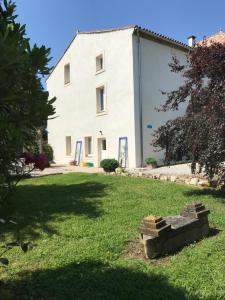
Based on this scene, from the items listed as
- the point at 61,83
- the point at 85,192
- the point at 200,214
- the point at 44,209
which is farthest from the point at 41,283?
the point at 61,83

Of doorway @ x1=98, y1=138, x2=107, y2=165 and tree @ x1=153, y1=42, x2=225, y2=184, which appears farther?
doorway @ x1=98, y1=138, x2=107, y2=165

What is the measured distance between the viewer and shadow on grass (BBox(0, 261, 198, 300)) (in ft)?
12.8

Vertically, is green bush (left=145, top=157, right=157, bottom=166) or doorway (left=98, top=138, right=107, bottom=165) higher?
doorway (left=98, top=138, right=107, bottom=165)

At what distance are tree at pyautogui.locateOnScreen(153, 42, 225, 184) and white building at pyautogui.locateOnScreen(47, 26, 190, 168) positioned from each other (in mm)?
8173

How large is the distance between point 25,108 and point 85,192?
313 inches


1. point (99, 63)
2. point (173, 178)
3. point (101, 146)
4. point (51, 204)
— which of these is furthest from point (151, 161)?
point (51, 204)

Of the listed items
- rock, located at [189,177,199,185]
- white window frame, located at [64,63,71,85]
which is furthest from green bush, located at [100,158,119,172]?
white window frame, located at [64,63,71,85]

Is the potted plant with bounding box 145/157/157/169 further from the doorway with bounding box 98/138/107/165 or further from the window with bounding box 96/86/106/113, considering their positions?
the window with bounding box 96/86/106/113

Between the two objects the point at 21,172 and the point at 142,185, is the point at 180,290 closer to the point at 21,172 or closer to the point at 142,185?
the point at 21,172

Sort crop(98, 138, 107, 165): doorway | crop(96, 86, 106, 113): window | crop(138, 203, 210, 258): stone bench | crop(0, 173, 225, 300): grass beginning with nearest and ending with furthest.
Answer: crop(0, 173, 225, 300): grass → crop(138, 203, 210, 258): stone bench → crop(98, 138, 107, 165): doorway → crop(96, 86, 106, 113): window

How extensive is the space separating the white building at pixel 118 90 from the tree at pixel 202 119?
8.17 m

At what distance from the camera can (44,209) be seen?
858cm

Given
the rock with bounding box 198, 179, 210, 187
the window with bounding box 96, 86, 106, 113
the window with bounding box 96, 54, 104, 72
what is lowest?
the rock with bounding box 198, 179, 210, 187

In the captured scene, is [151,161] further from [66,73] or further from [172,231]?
[172,231]
